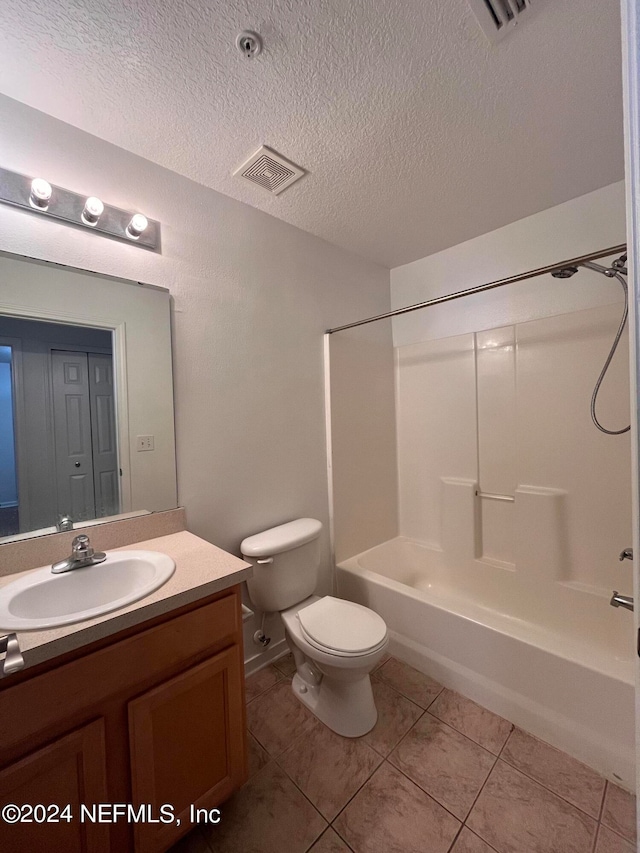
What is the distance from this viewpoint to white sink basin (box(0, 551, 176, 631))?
916mm

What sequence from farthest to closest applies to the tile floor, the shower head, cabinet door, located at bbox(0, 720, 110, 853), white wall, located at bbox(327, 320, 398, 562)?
1. white wall, located at bbox(327, 320, 398, 562)
2. the shower head
3. the tile floor
4. cabinet door, located at bbox(0, 720, 110, 853)

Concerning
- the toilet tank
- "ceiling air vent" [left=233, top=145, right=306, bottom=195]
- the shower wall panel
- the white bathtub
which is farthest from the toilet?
"ceiling air vent" [left=233, top=145, right=306, bottom=195]

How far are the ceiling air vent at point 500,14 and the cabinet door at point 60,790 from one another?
2068 millimetres

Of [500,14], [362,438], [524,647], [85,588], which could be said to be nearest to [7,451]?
[85,588]

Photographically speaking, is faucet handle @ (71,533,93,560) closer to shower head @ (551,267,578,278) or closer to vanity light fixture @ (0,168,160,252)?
vanity light fixture @ (0,168,160,252)

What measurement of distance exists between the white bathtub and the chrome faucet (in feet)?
4.53

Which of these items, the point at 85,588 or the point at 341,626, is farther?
the point at 341,626

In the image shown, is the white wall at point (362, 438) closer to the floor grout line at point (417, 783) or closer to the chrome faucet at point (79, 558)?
the floor grout line at point (417, 783)

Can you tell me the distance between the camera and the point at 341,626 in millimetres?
1497

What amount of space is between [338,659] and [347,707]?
30 cm

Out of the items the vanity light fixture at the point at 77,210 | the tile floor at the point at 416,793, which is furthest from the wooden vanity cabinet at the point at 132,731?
the vanity light fixture at the point at 77,210

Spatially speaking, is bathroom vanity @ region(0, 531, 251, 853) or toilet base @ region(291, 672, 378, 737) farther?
toilet base @ region(291, 672, 378, 737)

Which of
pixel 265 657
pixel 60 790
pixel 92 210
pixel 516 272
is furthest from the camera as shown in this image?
pixel 516 272

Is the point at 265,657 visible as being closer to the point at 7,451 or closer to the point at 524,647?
the point at 524,647
